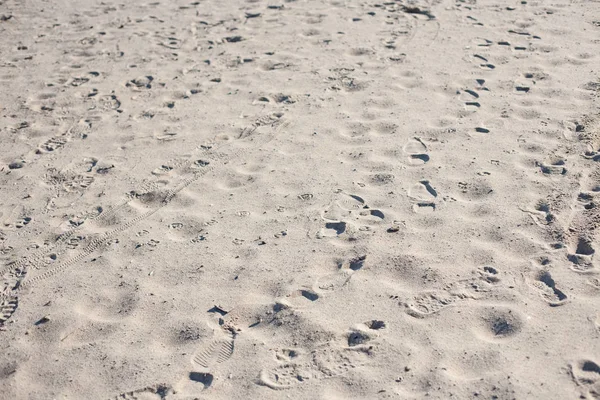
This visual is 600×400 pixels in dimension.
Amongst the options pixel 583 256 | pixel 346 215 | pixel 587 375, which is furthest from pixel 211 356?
pixel 583 256

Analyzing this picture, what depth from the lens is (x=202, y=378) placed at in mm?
2914

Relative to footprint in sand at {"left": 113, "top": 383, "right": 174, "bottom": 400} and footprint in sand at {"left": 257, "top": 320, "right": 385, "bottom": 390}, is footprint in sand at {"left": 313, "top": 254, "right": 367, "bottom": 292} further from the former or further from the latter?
footprint in sand at {"left": 113, "top": 383, "right": 174, "bottom": 400}

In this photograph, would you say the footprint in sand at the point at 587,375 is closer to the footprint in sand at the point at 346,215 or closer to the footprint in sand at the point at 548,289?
the footprint in sand at the point at 548,289

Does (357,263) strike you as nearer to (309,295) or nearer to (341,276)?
(341,276)

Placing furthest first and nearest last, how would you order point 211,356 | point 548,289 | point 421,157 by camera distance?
point 421,157 → point 548,289 → point 211,356

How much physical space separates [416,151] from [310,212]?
37.5 inches

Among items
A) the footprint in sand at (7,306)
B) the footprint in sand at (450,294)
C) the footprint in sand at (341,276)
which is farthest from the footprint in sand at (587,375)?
the footprint in sand at (7,306)

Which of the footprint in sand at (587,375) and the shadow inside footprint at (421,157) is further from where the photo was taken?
the shadow inside footprint at (421,157)

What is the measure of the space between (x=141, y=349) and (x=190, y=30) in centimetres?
463

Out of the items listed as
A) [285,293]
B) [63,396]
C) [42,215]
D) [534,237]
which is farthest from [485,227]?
[42,215]

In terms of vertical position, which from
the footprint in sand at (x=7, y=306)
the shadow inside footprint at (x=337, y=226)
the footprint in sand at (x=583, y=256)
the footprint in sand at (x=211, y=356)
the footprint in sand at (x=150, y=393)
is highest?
the footprint in sand at (x=583, y=256)

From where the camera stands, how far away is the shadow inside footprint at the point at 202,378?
2.89 m

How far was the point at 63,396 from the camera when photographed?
2920 mm

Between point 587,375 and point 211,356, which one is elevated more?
point 587,375
